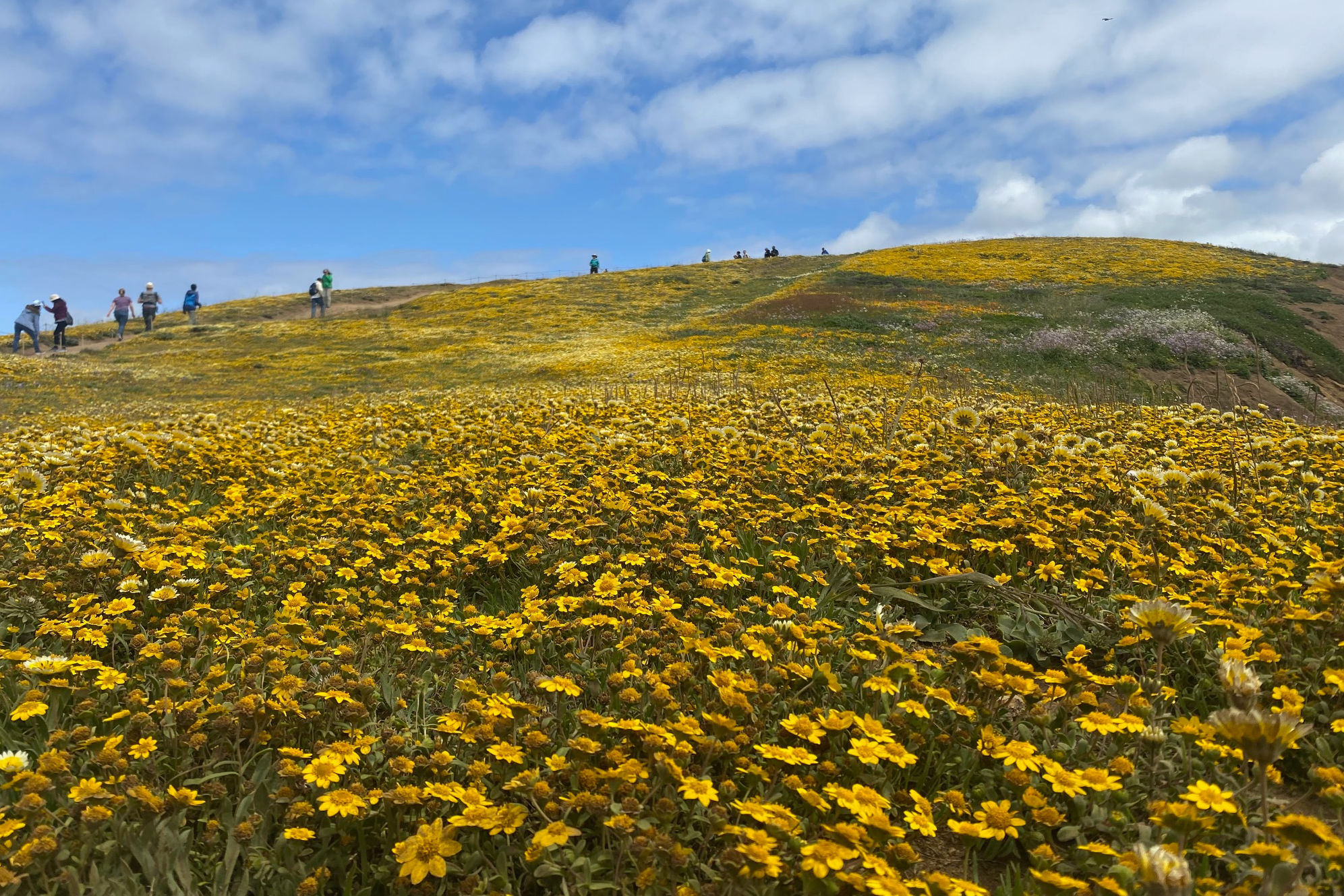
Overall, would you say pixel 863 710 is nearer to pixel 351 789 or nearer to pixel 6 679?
pixel 351 789

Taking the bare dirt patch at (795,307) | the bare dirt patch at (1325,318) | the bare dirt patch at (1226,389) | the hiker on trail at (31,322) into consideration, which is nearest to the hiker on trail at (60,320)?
the hiker on trail at (31,322)

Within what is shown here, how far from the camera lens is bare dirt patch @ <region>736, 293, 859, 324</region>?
1160 inches

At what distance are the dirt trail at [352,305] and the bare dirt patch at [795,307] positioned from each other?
24093 millimetres

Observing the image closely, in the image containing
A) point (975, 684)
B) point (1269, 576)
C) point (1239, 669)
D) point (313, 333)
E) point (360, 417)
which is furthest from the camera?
point (313, 333)

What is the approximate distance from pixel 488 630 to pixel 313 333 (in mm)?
34871

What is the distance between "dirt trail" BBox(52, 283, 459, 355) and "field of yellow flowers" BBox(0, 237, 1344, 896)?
35471 millimetres

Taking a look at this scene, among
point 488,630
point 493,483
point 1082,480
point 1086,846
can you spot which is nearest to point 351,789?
point 488,630

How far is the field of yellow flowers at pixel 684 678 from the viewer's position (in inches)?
80.1

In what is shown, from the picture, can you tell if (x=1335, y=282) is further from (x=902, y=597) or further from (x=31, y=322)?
(x=31, y=322)

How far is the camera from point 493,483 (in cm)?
537

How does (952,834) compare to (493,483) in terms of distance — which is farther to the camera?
(493,483)

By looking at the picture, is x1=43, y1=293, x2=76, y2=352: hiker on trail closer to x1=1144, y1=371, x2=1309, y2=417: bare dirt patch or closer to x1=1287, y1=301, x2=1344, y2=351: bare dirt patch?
x1=1144, y1=371, x2=1309, y2=417: bare dirt patch

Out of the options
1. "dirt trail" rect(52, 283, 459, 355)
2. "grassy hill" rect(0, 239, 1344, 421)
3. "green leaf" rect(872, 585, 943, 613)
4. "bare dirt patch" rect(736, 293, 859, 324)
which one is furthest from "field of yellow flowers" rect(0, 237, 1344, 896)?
"dirt trail" rect(52, 283, 459, 355)

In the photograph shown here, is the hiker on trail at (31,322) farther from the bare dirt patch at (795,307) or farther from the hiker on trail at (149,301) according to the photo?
the bare dirt patch at (795,307)
